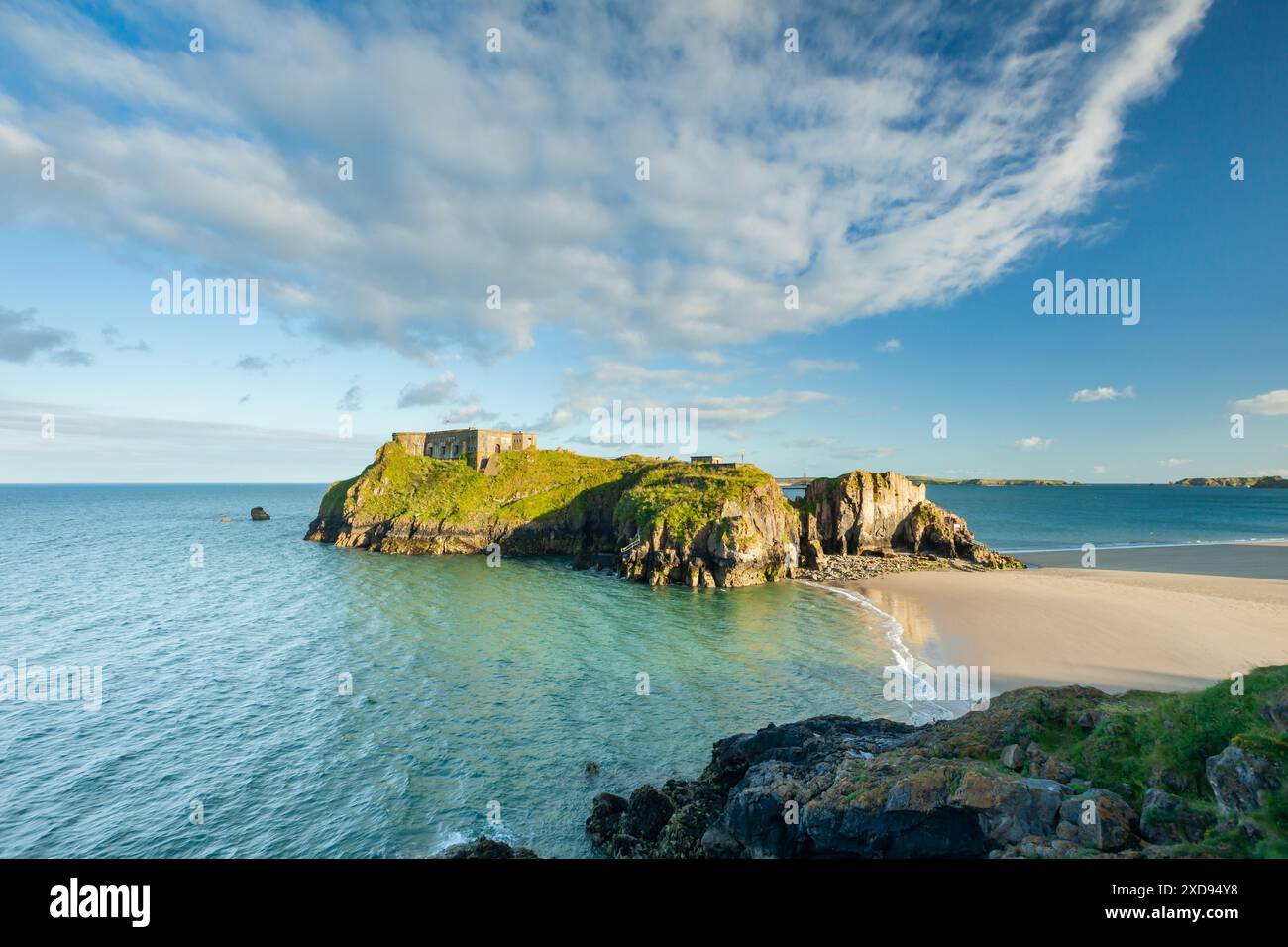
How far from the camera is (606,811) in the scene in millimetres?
17328

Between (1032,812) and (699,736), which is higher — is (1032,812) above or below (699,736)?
above

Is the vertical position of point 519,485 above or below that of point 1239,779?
above

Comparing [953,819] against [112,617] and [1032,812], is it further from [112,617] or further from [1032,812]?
[112,617]

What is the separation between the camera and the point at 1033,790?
33.9 feet

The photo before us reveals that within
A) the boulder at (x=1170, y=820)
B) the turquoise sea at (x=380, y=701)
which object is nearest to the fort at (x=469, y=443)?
the turquoise sea at (x=380, y=701)

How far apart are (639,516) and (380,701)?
4115 cm

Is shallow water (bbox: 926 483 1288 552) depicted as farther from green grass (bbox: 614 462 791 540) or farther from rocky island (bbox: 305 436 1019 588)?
green grass (bbox: 614 462 791 540)

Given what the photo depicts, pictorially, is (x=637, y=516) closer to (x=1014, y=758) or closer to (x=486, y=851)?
(x=486, y=851)

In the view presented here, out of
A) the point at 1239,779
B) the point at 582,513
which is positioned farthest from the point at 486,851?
the point at 582,513
